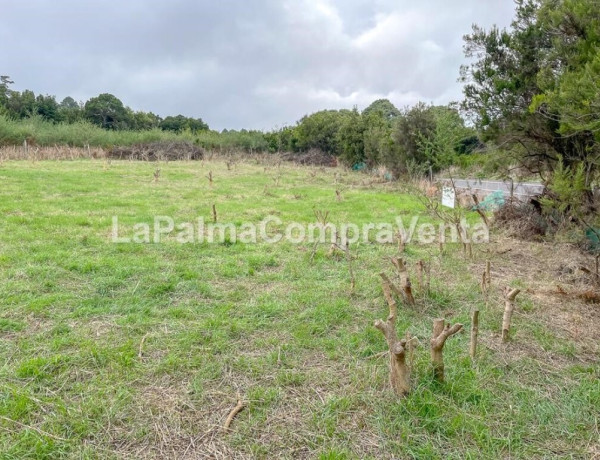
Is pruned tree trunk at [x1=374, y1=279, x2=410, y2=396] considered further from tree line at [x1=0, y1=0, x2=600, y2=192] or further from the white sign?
the white sign

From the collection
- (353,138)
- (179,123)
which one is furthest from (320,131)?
(179,123)

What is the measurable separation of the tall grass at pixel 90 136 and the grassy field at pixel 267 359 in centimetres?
2150

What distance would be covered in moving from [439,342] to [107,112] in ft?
139

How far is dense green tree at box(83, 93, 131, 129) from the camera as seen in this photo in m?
36.2

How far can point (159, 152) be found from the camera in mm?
23906

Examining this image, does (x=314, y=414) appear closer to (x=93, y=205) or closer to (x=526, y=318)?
(x=526, y=318)

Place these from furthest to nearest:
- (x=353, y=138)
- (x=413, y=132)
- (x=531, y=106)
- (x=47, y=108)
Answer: (x=47, y=108)
(x=353, y=138)
(x=413, y=132)
(x=531, y=106)

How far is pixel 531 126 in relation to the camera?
6.02m

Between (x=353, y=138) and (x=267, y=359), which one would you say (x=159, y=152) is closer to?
(x=353, y=138)

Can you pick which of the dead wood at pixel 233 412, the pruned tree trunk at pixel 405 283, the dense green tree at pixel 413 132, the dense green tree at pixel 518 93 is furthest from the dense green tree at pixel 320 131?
the dead wood at pixel 233 412

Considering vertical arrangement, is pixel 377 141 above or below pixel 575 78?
above

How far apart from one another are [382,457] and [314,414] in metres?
0.41

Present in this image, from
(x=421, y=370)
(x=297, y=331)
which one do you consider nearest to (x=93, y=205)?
(x=297, y=331)

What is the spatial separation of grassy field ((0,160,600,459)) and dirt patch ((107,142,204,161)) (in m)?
20.4
